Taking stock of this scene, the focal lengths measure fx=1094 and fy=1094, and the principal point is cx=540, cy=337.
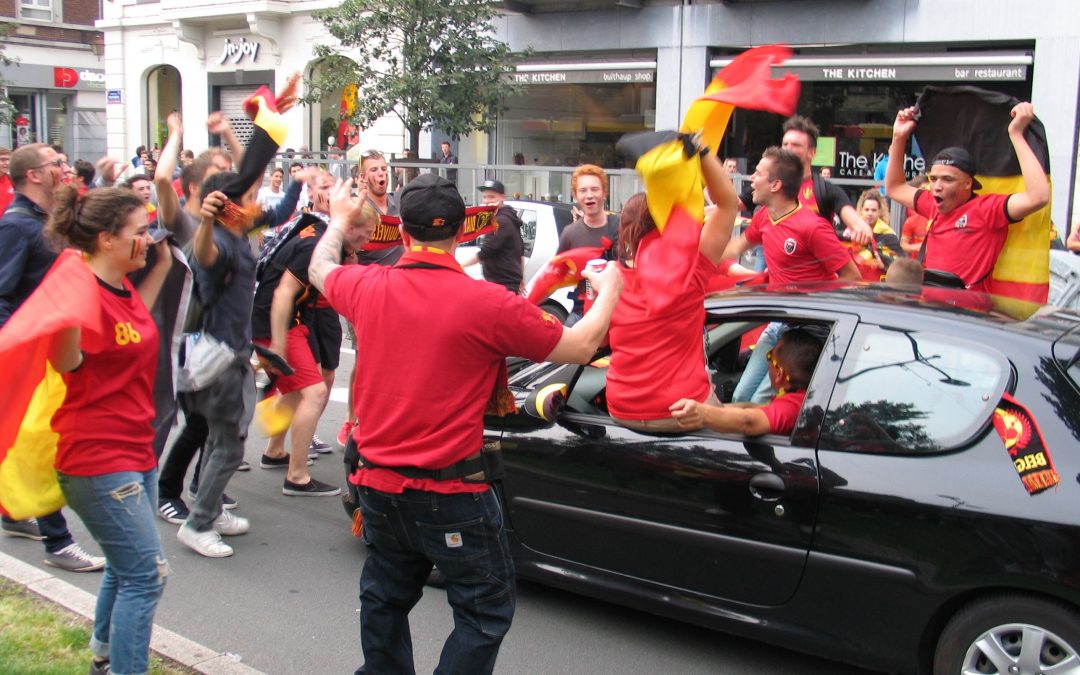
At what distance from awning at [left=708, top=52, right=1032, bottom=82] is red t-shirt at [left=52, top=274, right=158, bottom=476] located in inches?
505

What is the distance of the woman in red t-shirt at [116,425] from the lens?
11.7 ft

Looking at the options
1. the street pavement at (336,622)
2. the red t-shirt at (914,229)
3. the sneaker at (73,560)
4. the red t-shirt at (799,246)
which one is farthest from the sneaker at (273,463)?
the red t-shirt at (914,229)

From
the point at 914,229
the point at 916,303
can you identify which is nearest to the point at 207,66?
the point at 914,229

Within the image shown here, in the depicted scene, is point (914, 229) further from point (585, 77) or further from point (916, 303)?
point (585, 77)

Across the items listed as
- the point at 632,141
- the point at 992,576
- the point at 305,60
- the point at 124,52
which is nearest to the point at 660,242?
the point at 632,141

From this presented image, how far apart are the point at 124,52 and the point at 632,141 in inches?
1101

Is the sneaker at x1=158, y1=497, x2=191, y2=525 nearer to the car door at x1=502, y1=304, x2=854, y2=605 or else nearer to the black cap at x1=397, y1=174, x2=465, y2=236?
the car door at x1=502, y1=304, x2=854, y2=605

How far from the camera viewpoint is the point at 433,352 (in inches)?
128

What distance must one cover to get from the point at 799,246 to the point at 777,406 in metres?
1.85

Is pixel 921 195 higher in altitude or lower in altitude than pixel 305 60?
lower

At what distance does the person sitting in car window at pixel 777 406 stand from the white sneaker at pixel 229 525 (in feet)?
9.94

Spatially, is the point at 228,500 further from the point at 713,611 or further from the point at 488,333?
the point at 488,333

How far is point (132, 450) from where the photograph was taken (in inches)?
145

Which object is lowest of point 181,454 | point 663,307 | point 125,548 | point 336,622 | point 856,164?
point 336,622
